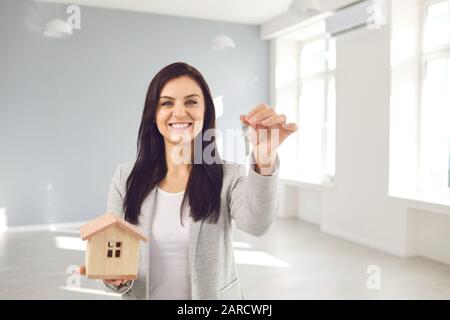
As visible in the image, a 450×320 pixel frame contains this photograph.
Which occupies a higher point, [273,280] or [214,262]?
[214,262]

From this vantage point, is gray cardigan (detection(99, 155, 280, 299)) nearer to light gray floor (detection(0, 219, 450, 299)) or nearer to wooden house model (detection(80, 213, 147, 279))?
wooden house model (detection(80, 213, 147, 279))

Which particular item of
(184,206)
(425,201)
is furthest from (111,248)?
(425,201)

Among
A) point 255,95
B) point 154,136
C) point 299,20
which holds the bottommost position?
point 154,136

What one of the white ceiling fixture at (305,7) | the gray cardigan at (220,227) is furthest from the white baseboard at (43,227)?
the gray cardigan at (220,227)

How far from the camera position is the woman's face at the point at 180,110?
2.35ft

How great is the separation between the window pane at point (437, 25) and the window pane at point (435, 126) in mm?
185

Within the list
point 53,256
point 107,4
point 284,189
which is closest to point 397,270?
point 284,189

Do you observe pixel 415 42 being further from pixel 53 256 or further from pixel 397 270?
pixel 53 256

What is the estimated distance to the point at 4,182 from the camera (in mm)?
5547

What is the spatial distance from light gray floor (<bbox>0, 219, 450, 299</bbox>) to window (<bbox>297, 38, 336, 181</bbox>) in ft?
4.33

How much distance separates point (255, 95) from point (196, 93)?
6078 mm

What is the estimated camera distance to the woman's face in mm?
717

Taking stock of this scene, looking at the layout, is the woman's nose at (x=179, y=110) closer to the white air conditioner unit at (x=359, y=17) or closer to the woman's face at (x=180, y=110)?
the woman's face at (x=180, y=110)

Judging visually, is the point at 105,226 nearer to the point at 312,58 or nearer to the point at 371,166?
the point at 371,166
